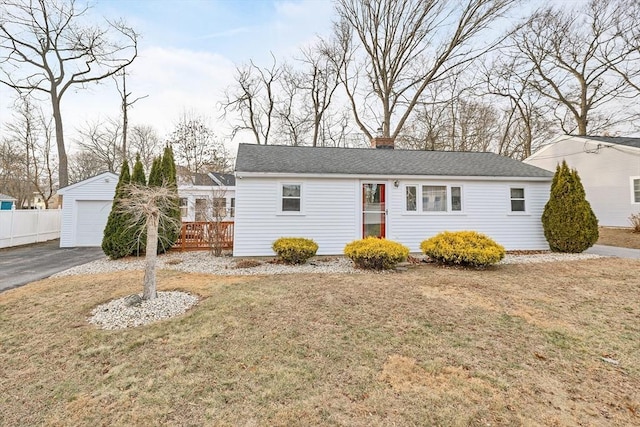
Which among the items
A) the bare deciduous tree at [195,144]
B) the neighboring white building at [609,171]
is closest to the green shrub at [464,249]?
the neighboring white building at [609,171]

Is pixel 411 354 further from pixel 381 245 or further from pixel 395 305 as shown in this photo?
pixel 381 245

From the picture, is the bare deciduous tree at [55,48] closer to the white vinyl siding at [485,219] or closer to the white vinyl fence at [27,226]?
the white vinyl fence at [27,226]

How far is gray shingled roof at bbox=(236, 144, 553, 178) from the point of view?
8.87 m

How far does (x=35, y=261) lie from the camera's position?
29.5 feet

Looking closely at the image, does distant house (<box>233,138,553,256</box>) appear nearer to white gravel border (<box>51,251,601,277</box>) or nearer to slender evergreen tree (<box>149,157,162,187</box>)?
white gravel border (<box>51,251,601,277</box>)

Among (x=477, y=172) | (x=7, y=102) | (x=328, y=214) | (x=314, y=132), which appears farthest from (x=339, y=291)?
(x=7, y=102)

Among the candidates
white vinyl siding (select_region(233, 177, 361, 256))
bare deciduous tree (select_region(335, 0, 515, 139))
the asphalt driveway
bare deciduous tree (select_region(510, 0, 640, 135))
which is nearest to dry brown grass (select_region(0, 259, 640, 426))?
the asphalt driveway

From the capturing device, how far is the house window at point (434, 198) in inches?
368

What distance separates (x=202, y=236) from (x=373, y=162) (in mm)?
6588

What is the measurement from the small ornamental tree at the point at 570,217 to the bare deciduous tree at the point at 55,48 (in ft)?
67.8

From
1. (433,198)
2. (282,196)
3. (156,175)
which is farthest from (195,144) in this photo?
(433,198)

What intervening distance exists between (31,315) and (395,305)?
563 centimetres

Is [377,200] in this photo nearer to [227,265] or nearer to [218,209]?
[227,265]

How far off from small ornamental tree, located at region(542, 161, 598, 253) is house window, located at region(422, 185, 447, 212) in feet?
10.9
